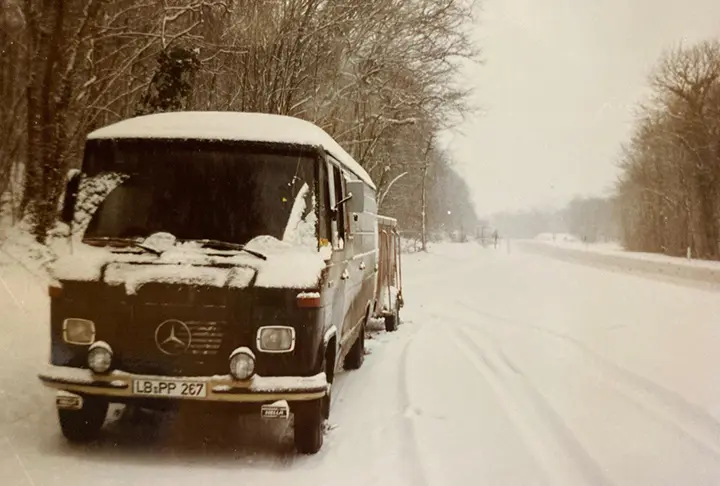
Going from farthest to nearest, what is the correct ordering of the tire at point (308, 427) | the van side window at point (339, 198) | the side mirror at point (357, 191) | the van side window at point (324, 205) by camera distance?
the side mirror at point (357, 191) < the van side window at point (339, 198) < the van side window at point (324, 205) < the tire at point (308, 427)

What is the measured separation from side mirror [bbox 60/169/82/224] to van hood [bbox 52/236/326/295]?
1.32ft

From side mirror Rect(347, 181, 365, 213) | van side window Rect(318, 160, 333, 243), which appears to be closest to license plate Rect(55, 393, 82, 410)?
van side window Rect(318, 160, 333, 243)

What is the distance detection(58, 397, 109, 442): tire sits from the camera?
517 cm

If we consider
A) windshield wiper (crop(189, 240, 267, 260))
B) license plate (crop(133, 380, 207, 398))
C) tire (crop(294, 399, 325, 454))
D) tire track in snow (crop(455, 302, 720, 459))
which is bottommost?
tire track in snow (crop(455, 302, 720, 459))

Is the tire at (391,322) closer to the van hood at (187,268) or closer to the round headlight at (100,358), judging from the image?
the van hood at (187,268)

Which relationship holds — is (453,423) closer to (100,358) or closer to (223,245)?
(223,245)

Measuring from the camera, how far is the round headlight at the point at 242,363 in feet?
15.6

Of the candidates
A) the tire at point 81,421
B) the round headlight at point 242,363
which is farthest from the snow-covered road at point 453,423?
the round headlight at point 242,363

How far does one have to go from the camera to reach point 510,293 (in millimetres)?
18906

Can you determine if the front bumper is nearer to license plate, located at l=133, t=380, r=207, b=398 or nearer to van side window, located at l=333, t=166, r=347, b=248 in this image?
license plate, located at l=133, t=380, r=207, b=398

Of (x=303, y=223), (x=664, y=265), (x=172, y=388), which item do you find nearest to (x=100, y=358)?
(x=172, y=388)

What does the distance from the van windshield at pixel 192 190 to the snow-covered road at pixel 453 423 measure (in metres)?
1.52

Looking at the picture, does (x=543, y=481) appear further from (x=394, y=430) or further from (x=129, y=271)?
(x=129, y=271)

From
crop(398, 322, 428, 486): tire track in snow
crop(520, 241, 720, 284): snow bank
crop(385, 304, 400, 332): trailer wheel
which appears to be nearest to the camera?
crop(398, 322, 428, 486): tire track in snow
